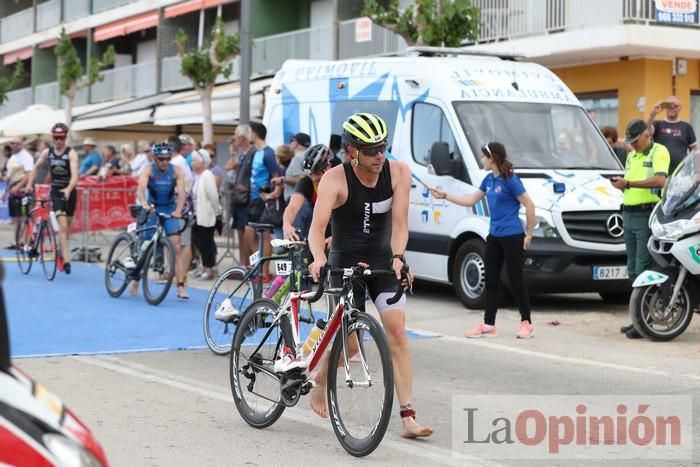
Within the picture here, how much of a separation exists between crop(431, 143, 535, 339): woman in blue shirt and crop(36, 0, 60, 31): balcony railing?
144 feet

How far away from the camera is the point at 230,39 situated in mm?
28766

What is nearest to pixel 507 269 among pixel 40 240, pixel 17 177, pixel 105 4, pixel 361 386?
pixel 361 386

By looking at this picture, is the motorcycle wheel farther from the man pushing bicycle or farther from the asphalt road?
the man pushing bicycle

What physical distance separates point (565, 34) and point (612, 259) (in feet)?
37.9

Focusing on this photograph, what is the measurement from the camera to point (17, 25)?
189ft

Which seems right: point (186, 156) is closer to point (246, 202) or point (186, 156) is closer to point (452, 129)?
point (246, 202)

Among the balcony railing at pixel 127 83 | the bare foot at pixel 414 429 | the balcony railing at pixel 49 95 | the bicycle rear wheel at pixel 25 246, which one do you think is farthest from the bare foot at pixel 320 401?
the balcony railing at pixel 49 95

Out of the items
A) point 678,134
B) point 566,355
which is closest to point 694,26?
point 678,134

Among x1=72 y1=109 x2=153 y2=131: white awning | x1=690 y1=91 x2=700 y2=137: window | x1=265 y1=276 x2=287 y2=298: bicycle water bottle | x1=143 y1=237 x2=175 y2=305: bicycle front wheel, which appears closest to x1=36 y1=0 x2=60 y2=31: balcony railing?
x1=72 y1=109 x2=153 y2=131: white awning

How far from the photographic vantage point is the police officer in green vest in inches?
461

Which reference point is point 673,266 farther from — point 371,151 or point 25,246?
point 25,246

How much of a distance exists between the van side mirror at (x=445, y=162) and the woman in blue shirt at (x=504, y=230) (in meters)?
2.05
